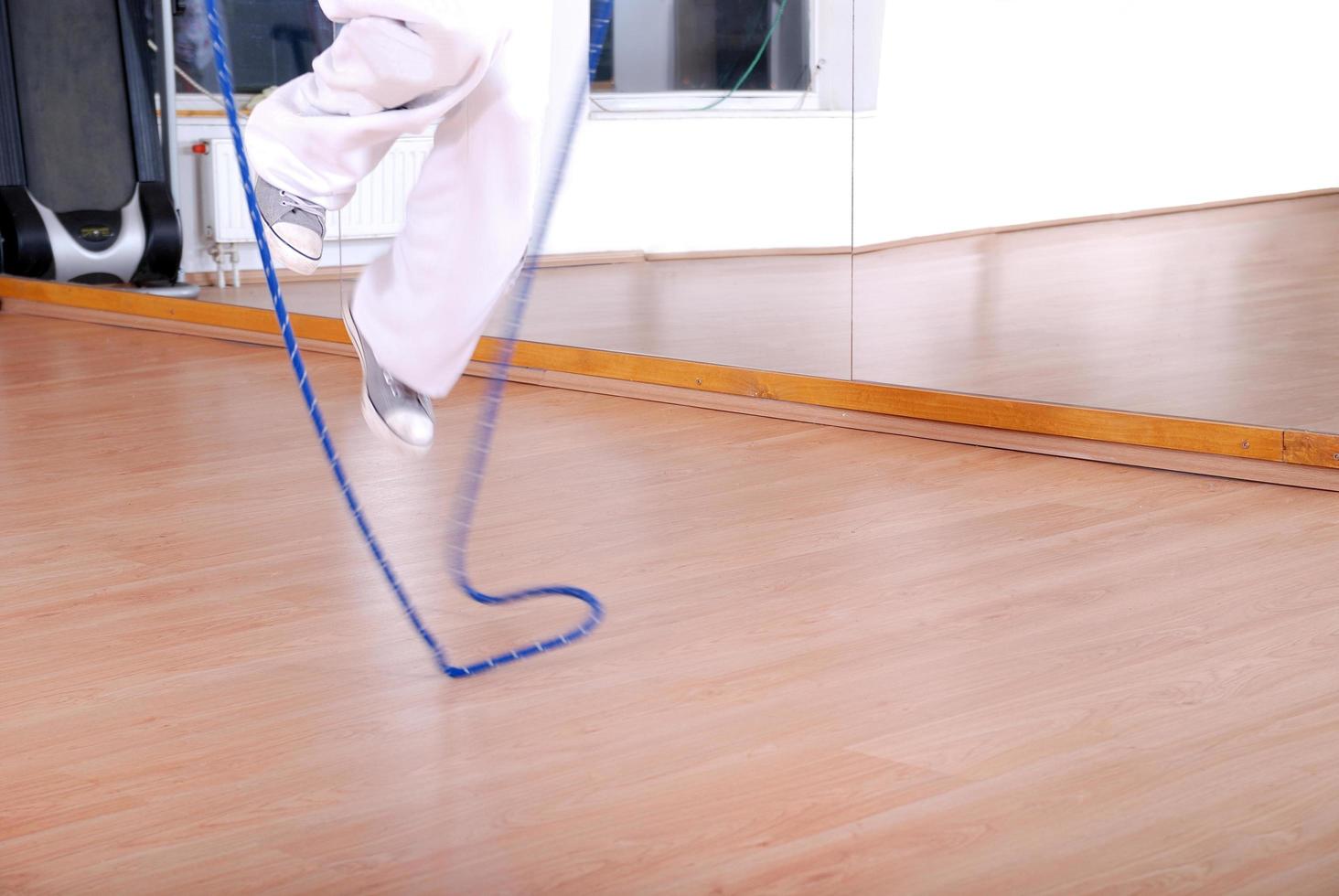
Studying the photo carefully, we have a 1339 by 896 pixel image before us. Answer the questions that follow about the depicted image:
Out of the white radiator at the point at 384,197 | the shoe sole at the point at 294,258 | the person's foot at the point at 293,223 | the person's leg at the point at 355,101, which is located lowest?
the white radiator at the point at 384,197

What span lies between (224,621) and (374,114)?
742 millimetres

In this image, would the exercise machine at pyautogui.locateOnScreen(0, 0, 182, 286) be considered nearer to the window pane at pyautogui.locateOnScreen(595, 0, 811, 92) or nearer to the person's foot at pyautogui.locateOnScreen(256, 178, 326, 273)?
the window pane at pyautogui.locateOnScreen(595, 0, 811, 92)


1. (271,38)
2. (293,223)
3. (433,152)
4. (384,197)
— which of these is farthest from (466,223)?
(271,38)

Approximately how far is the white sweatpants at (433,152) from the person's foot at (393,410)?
0.02 meters

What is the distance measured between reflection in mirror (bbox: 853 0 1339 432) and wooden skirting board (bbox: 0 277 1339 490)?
0.04 metres

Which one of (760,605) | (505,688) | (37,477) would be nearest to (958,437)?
(760,605)

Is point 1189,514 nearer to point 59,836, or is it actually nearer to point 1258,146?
point 1258,146

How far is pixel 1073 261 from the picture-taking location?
2.91m

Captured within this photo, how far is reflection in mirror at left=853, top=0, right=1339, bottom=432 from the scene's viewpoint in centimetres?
261

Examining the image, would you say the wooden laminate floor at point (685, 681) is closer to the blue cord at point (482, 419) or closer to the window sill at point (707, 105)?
the blue cord at point (482, 419)

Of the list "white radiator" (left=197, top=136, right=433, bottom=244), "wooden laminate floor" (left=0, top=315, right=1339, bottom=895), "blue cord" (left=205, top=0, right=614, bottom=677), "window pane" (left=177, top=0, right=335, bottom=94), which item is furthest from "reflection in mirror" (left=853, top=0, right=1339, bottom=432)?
"window pane" (left=177, top=0, right=335, bottom=94)

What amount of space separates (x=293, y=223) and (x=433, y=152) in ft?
0.66

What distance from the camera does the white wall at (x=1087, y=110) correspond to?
8.43ft

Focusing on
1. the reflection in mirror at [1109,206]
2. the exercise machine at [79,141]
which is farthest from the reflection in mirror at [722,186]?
the exercise machine at [79,141]
